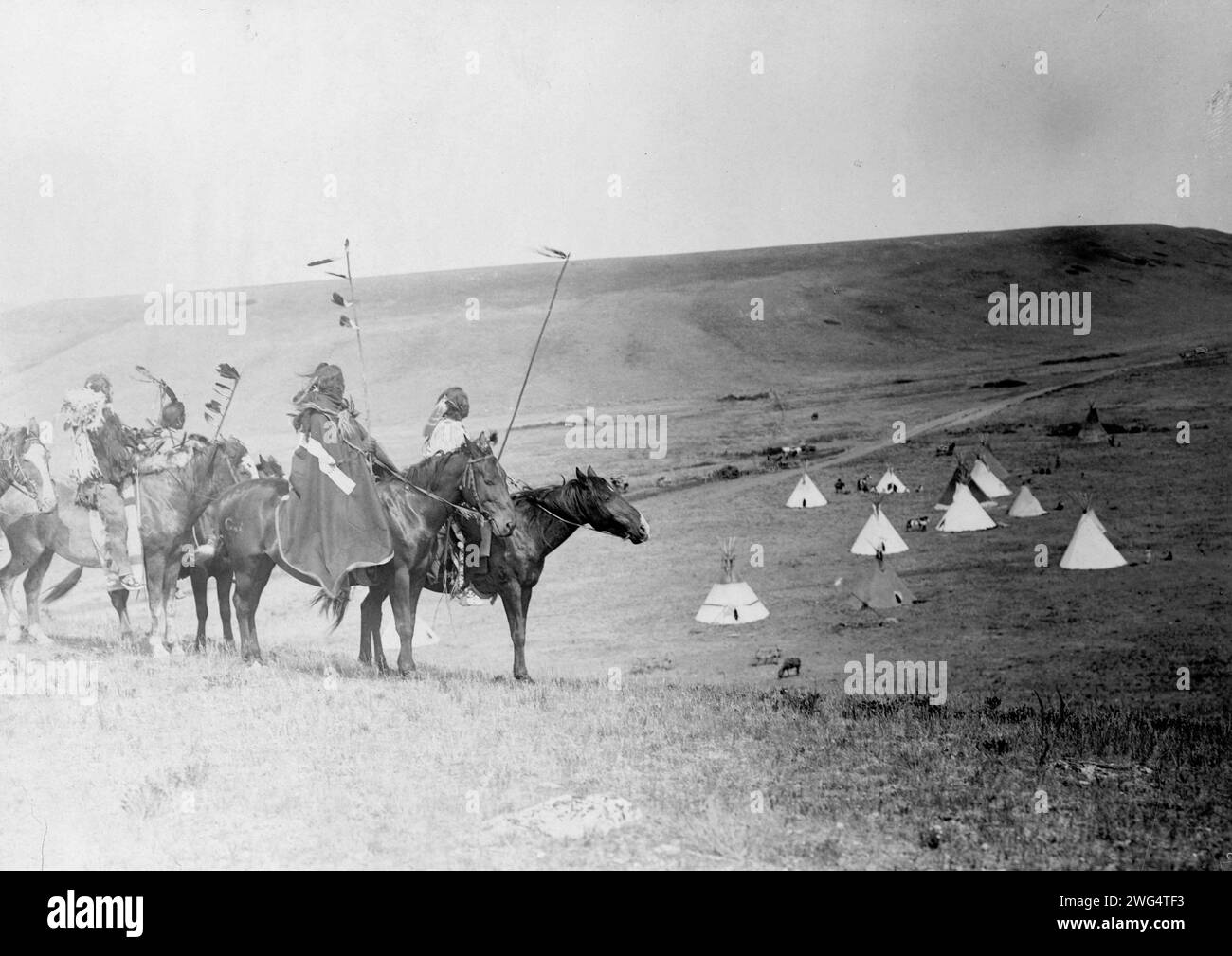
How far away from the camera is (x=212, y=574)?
1043 cm

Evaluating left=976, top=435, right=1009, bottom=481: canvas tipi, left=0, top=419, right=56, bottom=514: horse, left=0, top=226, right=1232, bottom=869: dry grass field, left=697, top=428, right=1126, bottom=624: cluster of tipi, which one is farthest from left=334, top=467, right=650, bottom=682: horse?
left=976, top=435, right=1009, bottom=481: canvas tipi

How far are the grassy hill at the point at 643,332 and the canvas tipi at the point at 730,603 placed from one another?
1.23 metres

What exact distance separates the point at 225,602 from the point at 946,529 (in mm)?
7675

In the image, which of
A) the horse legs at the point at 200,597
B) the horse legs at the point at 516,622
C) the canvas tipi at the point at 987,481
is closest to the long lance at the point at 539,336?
the horse legs at the point at 516,622

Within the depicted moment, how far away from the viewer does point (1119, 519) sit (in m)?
12.1

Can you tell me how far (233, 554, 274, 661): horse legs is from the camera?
32.1 ft

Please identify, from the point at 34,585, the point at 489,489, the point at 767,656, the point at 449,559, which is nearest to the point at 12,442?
the point at 34,585

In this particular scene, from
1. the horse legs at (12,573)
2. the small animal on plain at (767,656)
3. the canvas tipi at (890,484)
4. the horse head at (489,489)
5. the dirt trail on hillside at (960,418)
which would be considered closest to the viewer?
the horse head at (489,489)

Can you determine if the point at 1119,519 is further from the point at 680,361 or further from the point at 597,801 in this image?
the point at 597,801

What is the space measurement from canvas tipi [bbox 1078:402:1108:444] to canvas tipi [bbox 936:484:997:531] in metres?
1.50

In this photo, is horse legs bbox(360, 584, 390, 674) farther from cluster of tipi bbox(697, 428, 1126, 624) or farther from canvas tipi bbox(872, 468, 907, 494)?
canvas tipi bbox(872, 468, 907, 494)

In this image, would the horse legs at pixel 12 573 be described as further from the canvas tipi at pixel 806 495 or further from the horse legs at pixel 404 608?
the canvas tipi at pixel 806 495

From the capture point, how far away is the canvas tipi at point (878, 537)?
1241 centimetres
